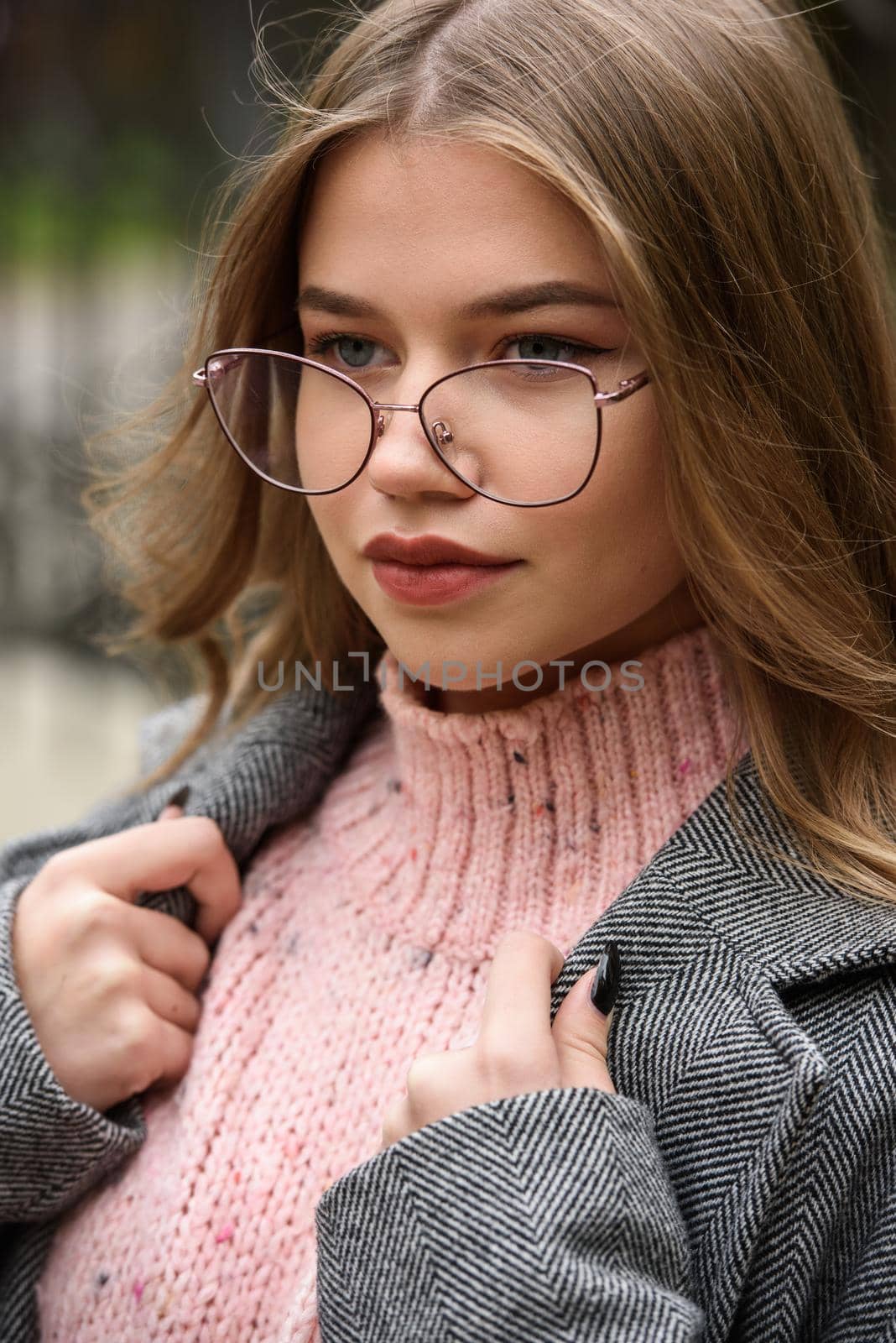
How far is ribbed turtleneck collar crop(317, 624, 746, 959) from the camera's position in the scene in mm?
1629

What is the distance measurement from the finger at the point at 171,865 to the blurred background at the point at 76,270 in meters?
3.21

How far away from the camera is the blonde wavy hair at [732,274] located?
1.44 metres

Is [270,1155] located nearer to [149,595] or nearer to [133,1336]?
[133,1336]

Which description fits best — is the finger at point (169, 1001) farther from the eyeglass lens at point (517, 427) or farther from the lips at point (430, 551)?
the eyeglass lens at point (517, 427)

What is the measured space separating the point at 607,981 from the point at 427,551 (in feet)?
1.59

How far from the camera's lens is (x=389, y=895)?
1.75m

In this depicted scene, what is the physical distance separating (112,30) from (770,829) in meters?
4.90

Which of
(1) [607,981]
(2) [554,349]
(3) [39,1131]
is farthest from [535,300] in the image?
(3) [39,1131]

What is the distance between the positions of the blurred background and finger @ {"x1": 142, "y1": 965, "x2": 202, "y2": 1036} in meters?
3.29

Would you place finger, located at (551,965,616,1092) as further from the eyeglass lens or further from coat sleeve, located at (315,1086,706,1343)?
the eyeglass lens

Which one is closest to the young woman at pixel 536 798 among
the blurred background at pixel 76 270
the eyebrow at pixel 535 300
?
the eyebrow at pixel 535 300

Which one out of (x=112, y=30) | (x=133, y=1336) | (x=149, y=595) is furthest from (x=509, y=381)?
(x=112, y=30)

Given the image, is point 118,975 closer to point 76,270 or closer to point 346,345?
point 346,345

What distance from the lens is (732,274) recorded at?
1.48m
